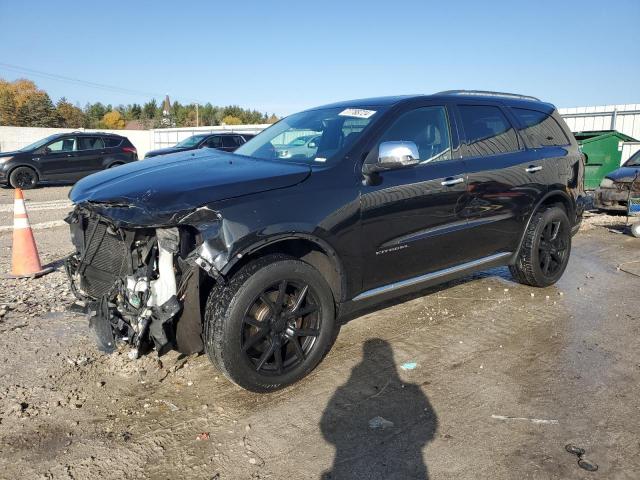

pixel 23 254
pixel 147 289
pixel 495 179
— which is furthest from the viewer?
pixel 23 254

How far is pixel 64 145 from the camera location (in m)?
15.2

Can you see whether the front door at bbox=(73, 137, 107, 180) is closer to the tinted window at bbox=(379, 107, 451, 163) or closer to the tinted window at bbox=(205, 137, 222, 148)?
the tinted window at bbox=(205, 137, 222, 148)

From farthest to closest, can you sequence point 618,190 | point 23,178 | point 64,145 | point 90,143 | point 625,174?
point 90,143 < point 64,145 < point 23,178 < point 625,174 < point 618,190

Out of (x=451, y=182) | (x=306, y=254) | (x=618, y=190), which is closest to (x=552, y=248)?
(x=451, y=182)

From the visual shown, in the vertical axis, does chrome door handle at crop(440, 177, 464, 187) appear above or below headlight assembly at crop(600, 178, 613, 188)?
above

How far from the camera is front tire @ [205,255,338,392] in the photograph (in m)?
2.80

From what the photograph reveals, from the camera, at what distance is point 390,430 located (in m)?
2.69

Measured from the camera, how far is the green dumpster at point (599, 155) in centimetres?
1278

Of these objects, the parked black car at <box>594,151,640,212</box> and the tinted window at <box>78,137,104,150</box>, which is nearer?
the parked black car at <box>594,151,640,212</box>

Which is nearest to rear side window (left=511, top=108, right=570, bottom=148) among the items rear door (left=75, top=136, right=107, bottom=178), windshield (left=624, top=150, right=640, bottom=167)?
windshield (left=624, top=150, right=640, bottom=167)

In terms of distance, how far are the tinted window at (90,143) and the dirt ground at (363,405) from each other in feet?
40.9

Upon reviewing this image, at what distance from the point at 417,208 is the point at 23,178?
14.6 m

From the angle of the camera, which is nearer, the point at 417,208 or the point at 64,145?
the point at 417,208

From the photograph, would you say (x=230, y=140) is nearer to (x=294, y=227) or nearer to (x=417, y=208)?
(x=417, y=208)
